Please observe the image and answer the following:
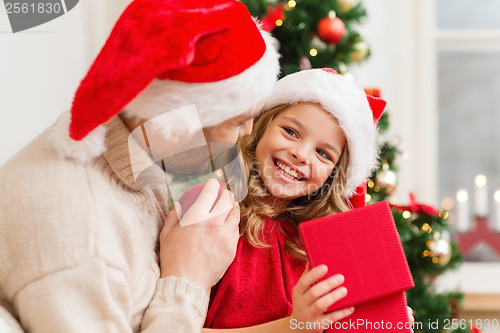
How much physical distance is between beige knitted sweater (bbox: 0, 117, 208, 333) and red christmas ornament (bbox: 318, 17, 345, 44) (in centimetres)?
86

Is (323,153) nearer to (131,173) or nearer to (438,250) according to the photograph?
(131,173)

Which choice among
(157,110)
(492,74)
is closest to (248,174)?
(157,110)

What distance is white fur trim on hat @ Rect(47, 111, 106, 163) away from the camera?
724 mm

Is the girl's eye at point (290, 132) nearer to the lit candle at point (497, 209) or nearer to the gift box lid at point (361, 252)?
the gift box lid at point (361, 252)

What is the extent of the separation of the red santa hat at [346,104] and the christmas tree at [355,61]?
327mm

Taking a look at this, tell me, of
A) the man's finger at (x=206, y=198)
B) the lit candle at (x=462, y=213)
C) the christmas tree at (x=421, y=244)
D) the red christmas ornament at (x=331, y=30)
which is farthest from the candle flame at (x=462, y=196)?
the man's finger at (x=206, y=198)

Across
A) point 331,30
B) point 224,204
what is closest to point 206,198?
point 224,204

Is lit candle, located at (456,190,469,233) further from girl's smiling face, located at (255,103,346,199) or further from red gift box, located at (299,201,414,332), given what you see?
red gift box, located at (299,201,414,332)

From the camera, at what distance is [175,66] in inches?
26.9

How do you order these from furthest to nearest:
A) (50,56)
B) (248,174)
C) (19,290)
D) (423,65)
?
(423,65) < (50,56) < (248,174) < (19,290)

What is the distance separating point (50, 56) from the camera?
4.67ft

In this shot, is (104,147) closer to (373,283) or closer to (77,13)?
(373,283)

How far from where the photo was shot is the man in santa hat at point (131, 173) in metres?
0.67

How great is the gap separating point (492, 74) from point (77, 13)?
6.02 feet
